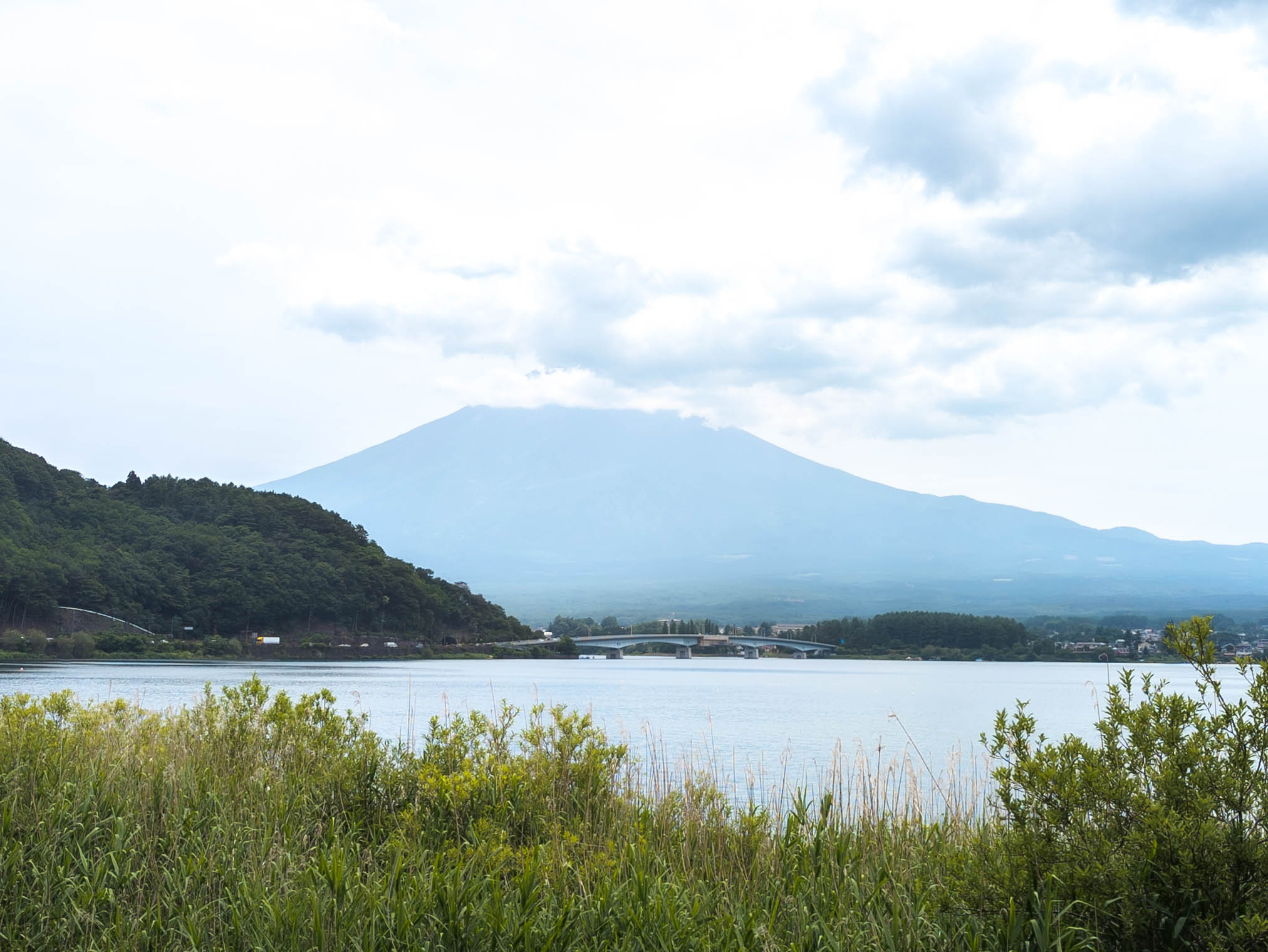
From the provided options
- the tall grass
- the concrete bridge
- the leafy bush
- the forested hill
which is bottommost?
the concrete bridge

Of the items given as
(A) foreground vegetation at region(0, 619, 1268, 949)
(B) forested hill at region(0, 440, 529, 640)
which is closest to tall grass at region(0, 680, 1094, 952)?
(A) foreground vegetation at region(0, 619, 1268, 949)

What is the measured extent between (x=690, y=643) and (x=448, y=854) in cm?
8554

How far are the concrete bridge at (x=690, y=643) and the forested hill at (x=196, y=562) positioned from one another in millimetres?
7896

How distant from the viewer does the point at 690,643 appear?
90125 mm

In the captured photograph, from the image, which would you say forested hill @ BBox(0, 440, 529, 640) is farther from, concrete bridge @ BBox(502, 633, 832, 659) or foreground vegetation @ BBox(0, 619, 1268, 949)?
foreground vegetation @ BBox(0, 619, 1268, 949)

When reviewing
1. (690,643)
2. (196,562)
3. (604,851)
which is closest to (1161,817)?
(604,851)

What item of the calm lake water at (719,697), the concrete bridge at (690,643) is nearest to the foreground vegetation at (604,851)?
the calm lake water at (719,697)

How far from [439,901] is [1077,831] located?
9.14 ft

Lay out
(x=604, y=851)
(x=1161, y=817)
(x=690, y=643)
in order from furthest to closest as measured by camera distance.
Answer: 1. (x=690, y=643)
2. (x=604, y=851)
3. (x=1161, y=817)

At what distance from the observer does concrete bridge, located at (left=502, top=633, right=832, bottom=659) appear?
8375 centimetres

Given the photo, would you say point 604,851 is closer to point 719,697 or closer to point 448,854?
point 448,854

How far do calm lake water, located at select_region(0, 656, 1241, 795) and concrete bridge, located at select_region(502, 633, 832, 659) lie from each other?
1038 centimetres

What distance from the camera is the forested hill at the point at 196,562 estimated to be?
2381 inches

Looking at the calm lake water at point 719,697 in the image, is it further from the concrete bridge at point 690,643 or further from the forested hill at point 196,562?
the concrete bridge at point 690,643
